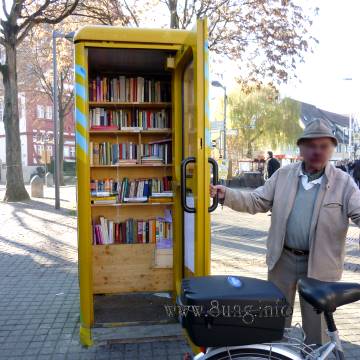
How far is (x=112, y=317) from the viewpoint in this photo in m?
4.78

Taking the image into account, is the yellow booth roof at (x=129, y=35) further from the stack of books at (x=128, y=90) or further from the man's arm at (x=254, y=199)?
the man's arm at (x=254, y=199)

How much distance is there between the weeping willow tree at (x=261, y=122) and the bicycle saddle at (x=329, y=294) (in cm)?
3823

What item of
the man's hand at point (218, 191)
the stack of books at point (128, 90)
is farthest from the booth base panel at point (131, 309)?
the stack of books at point (128, 90)

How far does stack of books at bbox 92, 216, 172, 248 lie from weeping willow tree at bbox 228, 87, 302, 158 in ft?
117

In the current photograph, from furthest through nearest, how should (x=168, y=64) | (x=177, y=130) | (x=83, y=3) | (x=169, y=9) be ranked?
(x=83, y=3)
(x=169, y=9)
(x=177, y=130)
(x=168, y=64)

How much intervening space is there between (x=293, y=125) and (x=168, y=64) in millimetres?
38085

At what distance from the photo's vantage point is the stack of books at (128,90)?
5098mm

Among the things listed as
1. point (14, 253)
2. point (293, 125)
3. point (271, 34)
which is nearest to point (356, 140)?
point (293, 125)

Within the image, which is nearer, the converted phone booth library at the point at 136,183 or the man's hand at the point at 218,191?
the man's hand at the point at 218,191

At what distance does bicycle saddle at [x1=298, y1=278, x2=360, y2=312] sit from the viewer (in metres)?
2.27

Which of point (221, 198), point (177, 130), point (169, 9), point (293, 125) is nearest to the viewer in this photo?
point (221, 198)

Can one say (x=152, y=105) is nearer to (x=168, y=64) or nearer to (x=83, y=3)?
(x=168, y=64)

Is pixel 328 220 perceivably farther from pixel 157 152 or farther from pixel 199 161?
pixel 157 152

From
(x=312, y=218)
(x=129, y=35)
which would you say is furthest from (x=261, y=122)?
(x=312, y=218)
